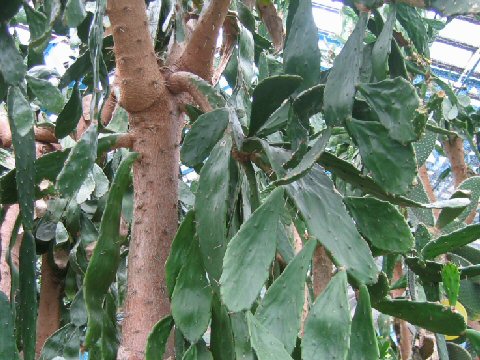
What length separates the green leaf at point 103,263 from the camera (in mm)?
840

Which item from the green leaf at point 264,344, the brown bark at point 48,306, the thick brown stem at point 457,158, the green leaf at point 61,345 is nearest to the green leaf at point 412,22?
the green leaf at point 264,344

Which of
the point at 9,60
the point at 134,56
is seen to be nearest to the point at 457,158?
the point at 134,56

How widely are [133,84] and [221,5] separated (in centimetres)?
19

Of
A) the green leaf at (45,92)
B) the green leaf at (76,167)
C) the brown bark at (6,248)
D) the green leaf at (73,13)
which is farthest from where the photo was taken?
the brown bark at (6,248)

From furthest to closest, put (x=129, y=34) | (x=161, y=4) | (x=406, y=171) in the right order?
(x=161, y=4)
(x=129, y=34)
(x=406, y=171)

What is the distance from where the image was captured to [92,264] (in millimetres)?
844

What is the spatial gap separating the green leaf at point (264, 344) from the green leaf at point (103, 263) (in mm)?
320

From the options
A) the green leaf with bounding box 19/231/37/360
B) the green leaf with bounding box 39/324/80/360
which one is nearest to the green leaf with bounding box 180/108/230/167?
the green leaf with bounding box 19/231/37/360

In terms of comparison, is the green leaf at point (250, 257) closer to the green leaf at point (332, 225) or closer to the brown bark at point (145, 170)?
the green leaf at point (332, 225)

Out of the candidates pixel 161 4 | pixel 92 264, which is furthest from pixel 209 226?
pixel 161 4

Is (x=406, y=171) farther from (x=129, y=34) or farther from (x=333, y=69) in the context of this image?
(x=129, y=34)

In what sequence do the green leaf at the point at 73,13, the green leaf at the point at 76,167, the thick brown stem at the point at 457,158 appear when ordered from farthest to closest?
the thick brown stem at the point at 457,158 → the green leaf at the point at 76,167 → the green leaf at the point at 73,13

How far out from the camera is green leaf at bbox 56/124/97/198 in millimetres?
780

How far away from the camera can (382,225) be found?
73 centimetres
